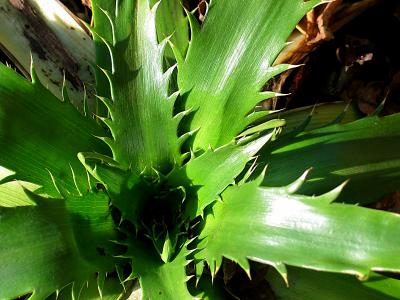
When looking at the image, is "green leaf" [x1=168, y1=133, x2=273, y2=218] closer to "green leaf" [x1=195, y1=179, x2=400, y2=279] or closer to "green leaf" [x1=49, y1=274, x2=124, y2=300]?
"green leaf" [x1=195, y1=179, x2=400, y2=279]

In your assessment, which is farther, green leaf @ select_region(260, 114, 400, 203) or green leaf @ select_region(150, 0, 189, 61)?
green leaf @ select_region(150, 0, 189, 61)

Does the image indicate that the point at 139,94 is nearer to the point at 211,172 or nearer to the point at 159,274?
the point at 211,172

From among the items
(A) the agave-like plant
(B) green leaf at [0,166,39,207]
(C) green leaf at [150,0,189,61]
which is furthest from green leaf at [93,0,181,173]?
(B) green leaf at [0,166,39,207]

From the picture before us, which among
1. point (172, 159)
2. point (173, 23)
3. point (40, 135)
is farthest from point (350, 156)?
→ point (40, 135)

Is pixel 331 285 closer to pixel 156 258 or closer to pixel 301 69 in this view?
pixel 156 258

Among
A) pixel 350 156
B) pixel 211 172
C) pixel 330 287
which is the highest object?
pixel 211 172

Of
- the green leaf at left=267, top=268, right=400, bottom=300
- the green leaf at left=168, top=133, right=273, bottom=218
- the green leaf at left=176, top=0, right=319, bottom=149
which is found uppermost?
the green leaf at left=176, top=0, right=319, bottom=149
